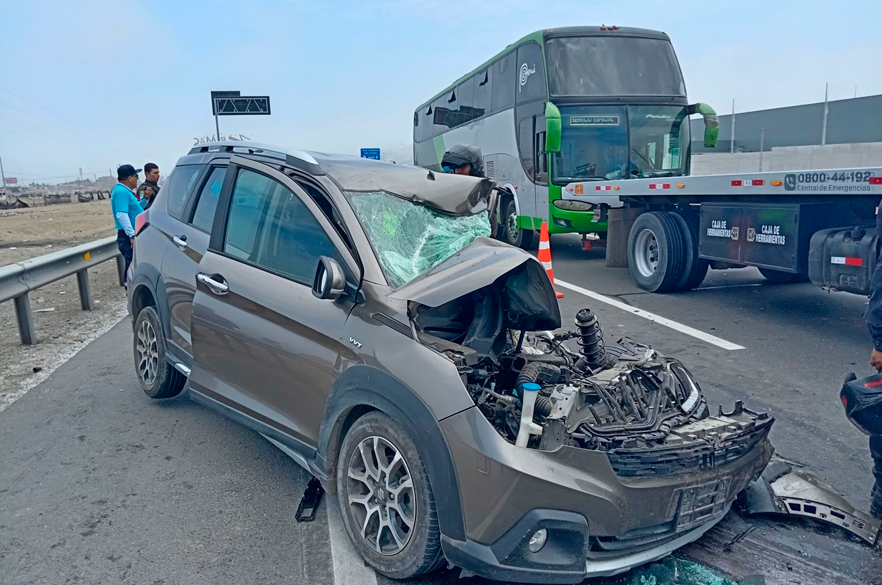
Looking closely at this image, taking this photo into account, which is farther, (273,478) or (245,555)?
(273,478)

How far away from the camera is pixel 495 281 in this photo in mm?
3289

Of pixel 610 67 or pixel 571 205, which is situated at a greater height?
pixel 610 67

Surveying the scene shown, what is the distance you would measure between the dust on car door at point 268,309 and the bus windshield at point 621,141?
8822 millimetres

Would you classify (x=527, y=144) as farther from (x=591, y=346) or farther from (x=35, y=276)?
(x=591, y=346)

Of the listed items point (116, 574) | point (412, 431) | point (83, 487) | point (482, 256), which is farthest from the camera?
point (83, 487)

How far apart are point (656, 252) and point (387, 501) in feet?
25.5

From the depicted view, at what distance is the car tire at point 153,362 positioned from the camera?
5102mm

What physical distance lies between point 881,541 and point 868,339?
421 centimetres

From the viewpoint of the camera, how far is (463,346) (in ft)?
10.5

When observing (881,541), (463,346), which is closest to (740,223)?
(881,541)

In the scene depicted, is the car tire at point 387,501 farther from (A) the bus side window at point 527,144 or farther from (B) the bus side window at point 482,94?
(B) the bus side window at point 482,94

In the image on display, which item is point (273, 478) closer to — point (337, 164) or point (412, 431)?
point (412, 431)

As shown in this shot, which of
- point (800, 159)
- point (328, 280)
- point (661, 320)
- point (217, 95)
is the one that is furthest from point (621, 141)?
point (217, 95)

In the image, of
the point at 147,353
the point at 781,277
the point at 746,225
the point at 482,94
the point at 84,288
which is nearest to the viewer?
the point at 147,353
